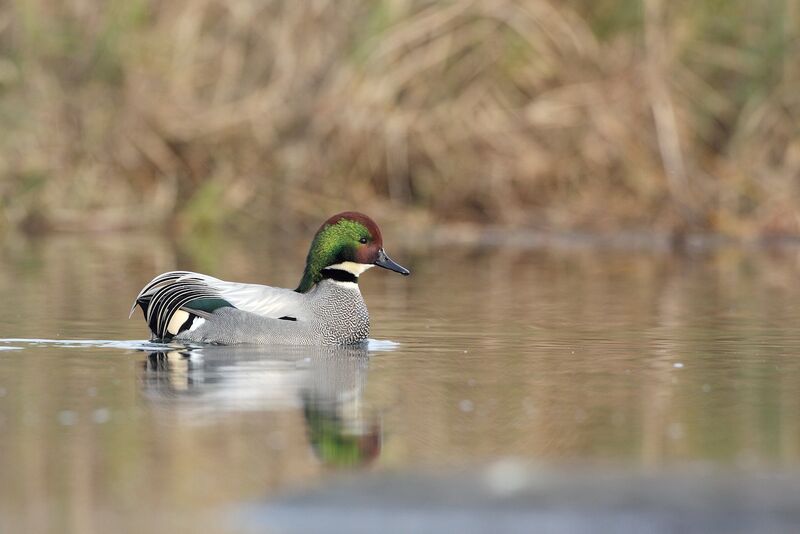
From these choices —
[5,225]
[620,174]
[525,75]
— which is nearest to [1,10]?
[5,225]

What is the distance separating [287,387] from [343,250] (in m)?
1.94

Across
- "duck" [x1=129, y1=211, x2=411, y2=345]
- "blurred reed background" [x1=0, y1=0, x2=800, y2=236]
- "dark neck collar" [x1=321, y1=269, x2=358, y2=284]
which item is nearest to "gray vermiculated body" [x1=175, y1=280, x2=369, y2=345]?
"duck" [x1=129, y1=211, x2=411, y2=345]

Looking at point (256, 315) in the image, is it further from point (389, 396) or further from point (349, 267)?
point (389, 396)

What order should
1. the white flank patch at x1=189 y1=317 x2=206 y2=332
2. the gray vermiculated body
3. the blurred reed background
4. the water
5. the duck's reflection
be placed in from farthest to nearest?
the blurred reed background < the white flank patch at x1=189 y1=317 x2=206 y2=332 < the gray vermiculated body < the duck's reflection < the water

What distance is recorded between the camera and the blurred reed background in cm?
1848

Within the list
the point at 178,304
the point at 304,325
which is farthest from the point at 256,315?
the point at 178,304

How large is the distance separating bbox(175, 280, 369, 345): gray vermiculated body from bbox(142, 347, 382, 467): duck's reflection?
82mm

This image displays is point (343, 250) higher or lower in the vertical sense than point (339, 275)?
higher

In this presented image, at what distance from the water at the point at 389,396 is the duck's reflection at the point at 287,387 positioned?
2 cm

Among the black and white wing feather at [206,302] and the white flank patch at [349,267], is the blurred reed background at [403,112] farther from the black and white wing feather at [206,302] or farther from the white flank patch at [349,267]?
the black and white wing feather at [206,302]

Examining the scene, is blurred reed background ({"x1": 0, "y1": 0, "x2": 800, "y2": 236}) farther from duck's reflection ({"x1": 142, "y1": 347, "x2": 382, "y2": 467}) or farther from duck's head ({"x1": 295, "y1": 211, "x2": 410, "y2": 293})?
duck's reflection ({"x1": 142, "y1": 347, "x2": 382, "y2": 467})

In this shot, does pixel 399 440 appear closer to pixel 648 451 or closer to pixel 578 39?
pixel 648 451

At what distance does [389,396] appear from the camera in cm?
686

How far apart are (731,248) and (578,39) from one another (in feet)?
10.1
